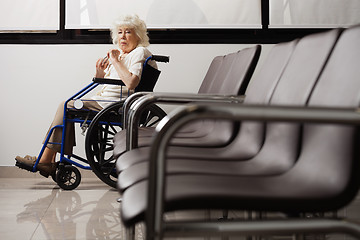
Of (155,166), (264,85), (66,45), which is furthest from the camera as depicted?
(66,45)

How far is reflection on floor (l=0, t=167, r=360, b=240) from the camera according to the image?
7.07 feet

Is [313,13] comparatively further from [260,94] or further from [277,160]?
[277,160]

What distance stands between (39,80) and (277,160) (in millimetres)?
2873

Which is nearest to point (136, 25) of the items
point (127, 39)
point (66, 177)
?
point (127, 39)

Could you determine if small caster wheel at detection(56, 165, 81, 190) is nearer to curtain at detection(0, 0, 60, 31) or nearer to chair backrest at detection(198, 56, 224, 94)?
chair backrest at detection(198, 56, 224, 94)

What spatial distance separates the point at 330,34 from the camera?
4.03 ft

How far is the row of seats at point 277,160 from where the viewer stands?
82cm

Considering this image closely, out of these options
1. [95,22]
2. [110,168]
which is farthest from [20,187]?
[95,22]

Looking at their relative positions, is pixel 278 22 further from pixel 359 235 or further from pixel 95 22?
pixel 359 235

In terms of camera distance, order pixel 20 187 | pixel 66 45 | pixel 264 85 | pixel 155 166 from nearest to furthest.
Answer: pixel 155 166 < pixel 264 85 < pixel 20 187 < pixel 66 45

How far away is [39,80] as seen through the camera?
148 inches

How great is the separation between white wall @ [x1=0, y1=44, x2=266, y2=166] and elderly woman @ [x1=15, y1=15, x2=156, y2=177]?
0.35m

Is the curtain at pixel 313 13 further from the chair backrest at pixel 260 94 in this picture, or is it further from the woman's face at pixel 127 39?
the chair backrest at pixel 260 94

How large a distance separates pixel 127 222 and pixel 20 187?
2.66m
